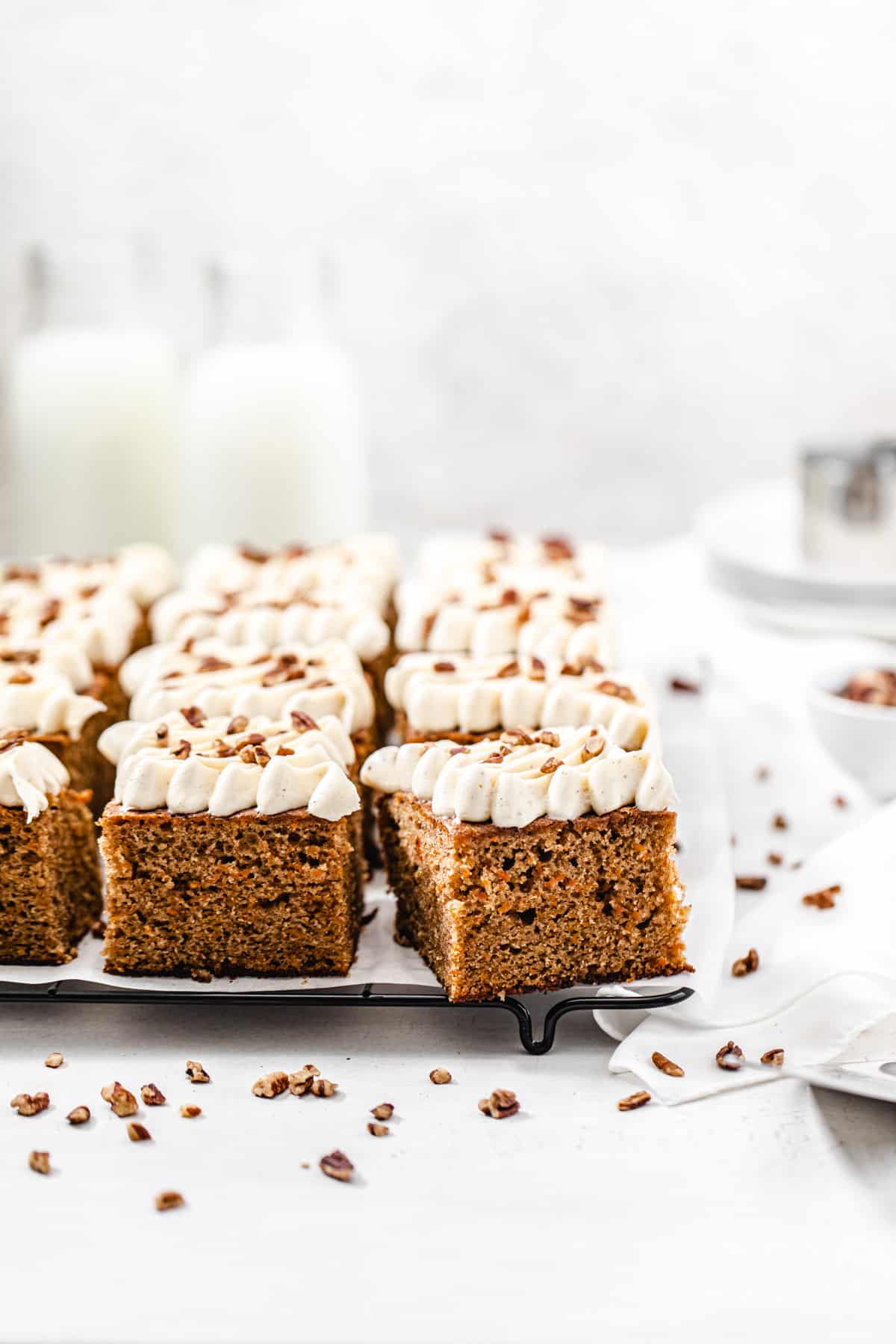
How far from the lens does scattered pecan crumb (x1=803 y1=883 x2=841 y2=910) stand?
193 cm

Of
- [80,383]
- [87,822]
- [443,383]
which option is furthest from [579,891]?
[443,383]

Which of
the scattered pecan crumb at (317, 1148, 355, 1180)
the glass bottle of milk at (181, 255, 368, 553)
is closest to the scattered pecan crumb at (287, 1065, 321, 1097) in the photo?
the scattered pecan crumb at (317, 1148, 355, 1180)

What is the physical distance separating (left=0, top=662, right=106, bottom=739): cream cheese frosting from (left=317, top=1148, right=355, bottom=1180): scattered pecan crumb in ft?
2.56

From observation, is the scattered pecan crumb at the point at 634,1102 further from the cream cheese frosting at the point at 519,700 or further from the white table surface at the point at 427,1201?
the cream cheese frosting at the point at 519,700

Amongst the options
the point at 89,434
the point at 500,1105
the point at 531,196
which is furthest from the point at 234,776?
the point at 531,196

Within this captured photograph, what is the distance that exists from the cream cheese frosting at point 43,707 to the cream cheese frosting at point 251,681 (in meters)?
0.07

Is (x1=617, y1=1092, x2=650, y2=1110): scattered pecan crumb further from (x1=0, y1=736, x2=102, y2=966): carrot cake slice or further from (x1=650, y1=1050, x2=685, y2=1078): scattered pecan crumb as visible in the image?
(x1=0, y1=736, x2=102, y2=966): carrot cake slice

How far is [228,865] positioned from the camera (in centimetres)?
174

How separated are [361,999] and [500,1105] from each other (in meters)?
0.22

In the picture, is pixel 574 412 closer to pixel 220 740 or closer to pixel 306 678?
pixel 306 678

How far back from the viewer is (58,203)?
3.90m

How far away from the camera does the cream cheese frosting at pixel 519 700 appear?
6.37 feet

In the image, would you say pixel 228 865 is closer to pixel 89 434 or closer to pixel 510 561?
pixel 510 561

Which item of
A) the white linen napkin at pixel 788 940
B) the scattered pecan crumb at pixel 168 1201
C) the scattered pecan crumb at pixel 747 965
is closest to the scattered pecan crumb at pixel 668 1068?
the white linen napkin at pixel 788 940
